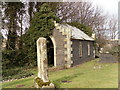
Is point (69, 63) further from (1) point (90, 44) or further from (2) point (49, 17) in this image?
(1) point (90, 44)

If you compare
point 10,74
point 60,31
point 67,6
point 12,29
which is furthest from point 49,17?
point 67,6

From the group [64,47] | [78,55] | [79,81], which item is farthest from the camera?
[78,55]

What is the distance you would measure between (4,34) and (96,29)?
3369 cm

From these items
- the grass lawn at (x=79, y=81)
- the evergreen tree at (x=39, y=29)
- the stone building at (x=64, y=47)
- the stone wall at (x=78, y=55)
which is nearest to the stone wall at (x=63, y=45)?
the stone building at (x=64, y=47)

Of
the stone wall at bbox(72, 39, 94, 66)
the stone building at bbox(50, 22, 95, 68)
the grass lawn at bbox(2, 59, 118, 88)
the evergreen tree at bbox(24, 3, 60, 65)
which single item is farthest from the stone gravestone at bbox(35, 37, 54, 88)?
the stone wall at bbox(72, 39, 94, 66)

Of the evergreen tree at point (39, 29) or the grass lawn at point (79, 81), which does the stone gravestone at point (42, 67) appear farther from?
the evergreen tree at point (39, 29)

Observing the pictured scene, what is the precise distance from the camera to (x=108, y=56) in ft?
72.7

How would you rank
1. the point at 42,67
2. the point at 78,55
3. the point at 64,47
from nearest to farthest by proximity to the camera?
1. the point at 42,67
2. the point at 64,47
3. the point at 78,55

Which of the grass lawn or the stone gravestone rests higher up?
the stone gravestone

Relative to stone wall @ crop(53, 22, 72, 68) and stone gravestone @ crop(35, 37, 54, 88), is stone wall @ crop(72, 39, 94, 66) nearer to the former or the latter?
stone wall @ crop(53, 22, 72, 68)

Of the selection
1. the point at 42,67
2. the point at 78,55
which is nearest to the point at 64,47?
the point at 78,55

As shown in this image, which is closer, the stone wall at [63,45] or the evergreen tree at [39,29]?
the stone wall at [63,45]

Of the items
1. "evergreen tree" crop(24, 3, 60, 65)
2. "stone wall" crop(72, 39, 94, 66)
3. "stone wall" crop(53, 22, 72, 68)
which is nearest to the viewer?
"stone wall" crop(53, 22, 72, 68)

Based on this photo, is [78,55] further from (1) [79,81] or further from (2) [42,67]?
(2) [42,67]
